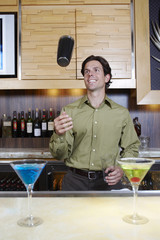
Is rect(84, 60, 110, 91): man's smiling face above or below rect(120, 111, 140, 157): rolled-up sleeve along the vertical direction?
above

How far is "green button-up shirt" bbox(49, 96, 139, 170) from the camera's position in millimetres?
1801

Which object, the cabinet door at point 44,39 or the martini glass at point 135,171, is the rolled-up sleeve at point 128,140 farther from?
the cabinet door at point 44,39

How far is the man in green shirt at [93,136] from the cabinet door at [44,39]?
1026mm

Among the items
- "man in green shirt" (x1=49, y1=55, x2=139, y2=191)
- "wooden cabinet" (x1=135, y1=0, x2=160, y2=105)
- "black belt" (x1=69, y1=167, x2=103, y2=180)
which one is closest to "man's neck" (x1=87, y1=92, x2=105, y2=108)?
"man in green shirt" (x1=49, y1=55, x2=139, y2=191)

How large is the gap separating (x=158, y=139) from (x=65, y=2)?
5.79 feet

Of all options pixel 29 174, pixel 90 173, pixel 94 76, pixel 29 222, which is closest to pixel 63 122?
pixel 29 174

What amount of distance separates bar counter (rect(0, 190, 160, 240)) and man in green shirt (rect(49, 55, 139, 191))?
625mm

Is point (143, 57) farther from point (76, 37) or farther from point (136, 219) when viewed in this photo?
point (136, 219)

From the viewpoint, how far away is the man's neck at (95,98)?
192 cm

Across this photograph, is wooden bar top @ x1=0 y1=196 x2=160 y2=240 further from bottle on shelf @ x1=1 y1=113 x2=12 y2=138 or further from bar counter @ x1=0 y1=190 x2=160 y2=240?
bottle on shelf @ x1=1 y1=113 x2=12 y2=138

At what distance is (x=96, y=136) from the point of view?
1.84 metres

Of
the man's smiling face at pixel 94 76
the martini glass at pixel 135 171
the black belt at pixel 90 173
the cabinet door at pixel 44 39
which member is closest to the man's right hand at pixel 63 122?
the martini glass at pixel 135 171

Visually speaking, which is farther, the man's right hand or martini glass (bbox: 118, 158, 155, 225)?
the man's right hand

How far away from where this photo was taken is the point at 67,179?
181 cm
